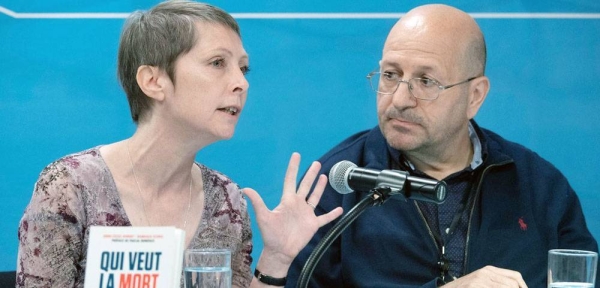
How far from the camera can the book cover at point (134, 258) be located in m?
1.83

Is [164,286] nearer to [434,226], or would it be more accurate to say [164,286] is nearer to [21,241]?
[21,241]

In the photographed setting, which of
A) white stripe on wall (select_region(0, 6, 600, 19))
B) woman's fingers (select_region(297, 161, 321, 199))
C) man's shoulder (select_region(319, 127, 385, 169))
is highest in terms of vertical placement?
white stripe on wall (select_region(0, 6, 600, 19))

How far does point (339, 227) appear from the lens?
2018mm

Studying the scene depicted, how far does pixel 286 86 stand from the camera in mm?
3859

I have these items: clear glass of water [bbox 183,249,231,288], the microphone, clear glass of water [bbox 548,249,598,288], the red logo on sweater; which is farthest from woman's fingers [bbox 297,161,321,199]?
the red logo on sweater

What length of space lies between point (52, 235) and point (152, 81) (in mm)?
492

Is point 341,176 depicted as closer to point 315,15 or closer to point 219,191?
point 219,191

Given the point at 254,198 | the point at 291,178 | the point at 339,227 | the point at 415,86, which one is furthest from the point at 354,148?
the point at 339,227

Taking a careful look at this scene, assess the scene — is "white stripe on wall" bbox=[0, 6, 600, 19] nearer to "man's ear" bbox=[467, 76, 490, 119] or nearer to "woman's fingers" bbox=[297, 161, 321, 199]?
"man's ear" bbox=[467, 76, 490, 119]

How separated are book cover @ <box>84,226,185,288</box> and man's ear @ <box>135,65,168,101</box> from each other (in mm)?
848

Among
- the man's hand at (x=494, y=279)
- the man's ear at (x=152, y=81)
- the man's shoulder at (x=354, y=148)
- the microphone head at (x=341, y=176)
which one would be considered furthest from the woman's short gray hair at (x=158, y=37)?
the man's hand at (x=494, y=279)

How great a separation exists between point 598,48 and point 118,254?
8.37 feet

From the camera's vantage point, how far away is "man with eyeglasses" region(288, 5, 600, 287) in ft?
9.50

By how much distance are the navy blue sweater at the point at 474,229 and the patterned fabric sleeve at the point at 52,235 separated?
0.65 metres
